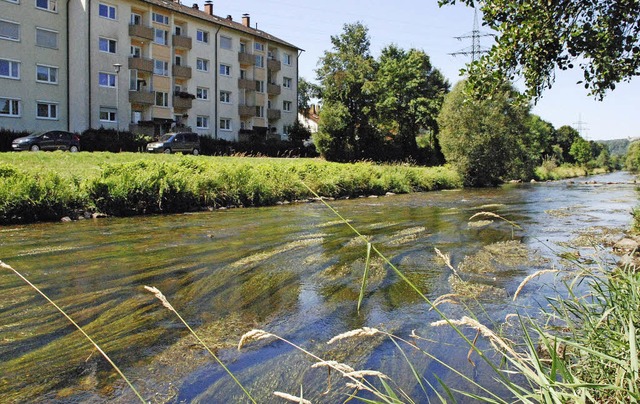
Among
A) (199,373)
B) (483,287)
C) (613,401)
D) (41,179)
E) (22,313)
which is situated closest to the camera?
(613,401)

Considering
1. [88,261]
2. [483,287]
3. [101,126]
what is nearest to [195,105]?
[101,126]

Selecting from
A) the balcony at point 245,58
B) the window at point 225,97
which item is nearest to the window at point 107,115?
the window at point 225,97

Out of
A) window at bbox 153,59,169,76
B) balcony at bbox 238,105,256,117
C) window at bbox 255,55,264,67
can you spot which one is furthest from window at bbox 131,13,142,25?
window at bbox 255,55,264,67

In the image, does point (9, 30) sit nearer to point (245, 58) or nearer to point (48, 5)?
point (48, 5)

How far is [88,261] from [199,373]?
18.6 ft

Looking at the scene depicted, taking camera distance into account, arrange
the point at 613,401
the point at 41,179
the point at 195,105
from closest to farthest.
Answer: the point at 613,401, the point at 41,179, the point at 195,105

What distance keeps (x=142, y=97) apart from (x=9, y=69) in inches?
391

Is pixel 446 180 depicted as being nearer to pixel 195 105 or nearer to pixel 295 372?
pixel 195 105

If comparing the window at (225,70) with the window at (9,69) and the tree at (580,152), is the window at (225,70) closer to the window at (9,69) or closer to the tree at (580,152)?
the window at (9,69)

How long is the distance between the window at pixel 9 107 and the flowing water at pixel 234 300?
29.6 m

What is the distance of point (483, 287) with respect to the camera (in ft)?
25.1

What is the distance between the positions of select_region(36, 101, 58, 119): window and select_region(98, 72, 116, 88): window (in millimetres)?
3853

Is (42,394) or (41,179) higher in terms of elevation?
(41,179)

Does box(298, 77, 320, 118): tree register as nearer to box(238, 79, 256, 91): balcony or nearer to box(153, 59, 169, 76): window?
box(238, 79, 256, 91): balcony
